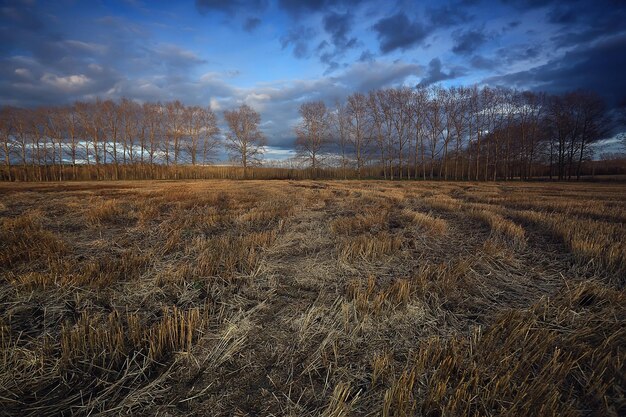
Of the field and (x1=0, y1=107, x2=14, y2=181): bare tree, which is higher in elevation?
(x1=0, y1=107, x2=14, y2=181): bare tree

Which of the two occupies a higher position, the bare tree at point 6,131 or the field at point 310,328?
the bare tree at point 6,131

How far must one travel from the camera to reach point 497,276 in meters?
4.33

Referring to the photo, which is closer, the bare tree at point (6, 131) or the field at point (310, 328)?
the field at point (310, 328)

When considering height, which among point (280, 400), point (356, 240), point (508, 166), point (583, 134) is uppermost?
point (583, 134)

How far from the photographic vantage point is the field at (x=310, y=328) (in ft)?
6.38

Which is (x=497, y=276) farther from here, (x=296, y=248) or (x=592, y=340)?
(x=296, y=248)

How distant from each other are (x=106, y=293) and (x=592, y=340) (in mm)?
5439

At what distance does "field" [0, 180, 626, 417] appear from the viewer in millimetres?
1943

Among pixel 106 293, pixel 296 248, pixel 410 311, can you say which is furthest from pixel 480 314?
pixel 106 293

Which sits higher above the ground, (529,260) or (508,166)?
(508,166)

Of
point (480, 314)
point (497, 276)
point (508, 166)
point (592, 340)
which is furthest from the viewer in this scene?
point (508, 166)

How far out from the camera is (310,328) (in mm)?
2832

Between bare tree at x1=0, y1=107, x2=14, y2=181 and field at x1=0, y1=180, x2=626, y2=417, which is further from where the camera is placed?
bare tree at x1=0, y1=107, x2=14, y2=181

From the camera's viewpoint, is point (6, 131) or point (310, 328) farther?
point (6, 131)
